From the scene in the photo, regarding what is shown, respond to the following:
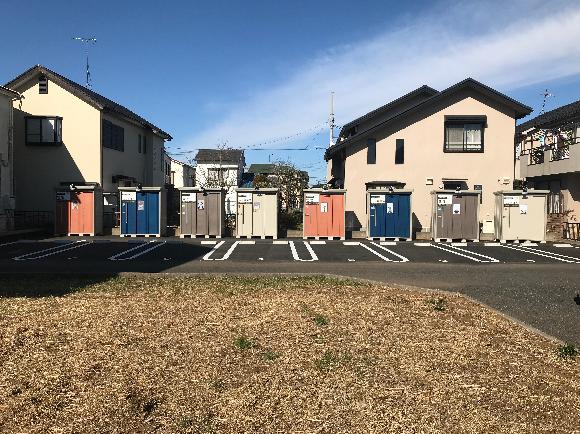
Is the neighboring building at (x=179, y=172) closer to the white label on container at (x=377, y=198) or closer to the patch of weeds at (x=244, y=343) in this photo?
the white label on container at (x=377, y=198)

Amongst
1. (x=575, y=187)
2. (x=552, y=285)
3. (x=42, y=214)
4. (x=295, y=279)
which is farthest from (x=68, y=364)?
(x=575, y=187)

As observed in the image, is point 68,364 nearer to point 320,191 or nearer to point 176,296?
point 176,296

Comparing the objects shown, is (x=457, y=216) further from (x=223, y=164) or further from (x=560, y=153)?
(x=223, y=164)

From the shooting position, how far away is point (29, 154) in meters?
21.0

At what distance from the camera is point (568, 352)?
4.65m

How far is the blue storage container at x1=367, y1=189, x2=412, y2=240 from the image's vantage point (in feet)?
57.8

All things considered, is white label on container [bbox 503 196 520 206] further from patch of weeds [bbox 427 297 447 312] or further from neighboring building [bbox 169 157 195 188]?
neighboring building [bbox 169 157 195 188]

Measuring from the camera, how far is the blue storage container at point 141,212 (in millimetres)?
17766

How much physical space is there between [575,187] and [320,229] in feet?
43.4

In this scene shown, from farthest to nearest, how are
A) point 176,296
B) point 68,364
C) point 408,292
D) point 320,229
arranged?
point 320,229 < point 408,292 < point 176,296 < point 68,364

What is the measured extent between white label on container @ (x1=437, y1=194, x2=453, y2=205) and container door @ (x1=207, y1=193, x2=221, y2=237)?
29.1 feet

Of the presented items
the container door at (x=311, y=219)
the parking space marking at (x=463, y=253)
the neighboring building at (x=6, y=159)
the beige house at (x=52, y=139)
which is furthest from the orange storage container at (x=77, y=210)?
the parking space marking at (x=463, y=253)

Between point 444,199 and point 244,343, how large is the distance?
47.8ft

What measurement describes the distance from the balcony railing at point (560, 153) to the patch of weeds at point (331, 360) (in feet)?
67.4
